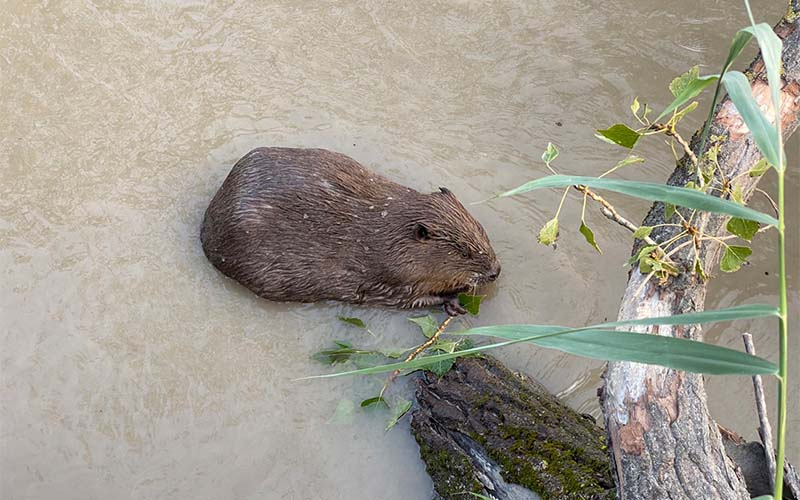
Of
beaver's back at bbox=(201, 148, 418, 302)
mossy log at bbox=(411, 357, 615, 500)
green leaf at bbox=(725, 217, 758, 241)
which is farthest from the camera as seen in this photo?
beaver's back at bbox=(201, 148, 418, 302)

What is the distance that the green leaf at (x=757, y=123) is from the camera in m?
1.65

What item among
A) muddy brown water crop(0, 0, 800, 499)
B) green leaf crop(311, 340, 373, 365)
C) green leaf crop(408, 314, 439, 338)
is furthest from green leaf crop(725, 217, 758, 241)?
green leaf crop(311, 340, 373, 365)

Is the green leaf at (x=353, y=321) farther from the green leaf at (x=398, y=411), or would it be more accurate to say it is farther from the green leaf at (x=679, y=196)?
the green leaf at (x=679, y=196)

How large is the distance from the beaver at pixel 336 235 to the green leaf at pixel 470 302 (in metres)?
0.08

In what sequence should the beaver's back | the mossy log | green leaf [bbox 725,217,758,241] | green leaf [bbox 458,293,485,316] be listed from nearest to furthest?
green leaf [bbox 725,217,758,241] → the mossy log → the beaver's back → green leaf [bbox 458,293,485,316]

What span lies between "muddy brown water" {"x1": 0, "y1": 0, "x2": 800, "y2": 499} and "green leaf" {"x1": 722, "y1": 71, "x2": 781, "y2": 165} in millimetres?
2554

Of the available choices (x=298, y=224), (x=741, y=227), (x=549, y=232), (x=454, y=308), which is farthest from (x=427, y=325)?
(x=741, y=227)

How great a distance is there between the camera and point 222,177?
465 cm

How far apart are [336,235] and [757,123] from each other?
270 cm

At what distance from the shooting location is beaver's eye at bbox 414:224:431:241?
13.8 feet

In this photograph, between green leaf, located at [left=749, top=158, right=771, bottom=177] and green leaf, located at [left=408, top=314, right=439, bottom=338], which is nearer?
green leaf, located at [left=749, top=158, right=771, bottom=177]

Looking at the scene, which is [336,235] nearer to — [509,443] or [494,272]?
[494,272]

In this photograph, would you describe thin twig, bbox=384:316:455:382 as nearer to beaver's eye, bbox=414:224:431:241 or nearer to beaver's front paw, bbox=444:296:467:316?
beaver's front paw, bbox=444:296:467:316

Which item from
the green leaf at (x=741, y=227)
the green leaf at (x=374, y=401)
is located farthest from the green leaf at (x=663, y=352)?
the green leaf at (x=374, y=401)
